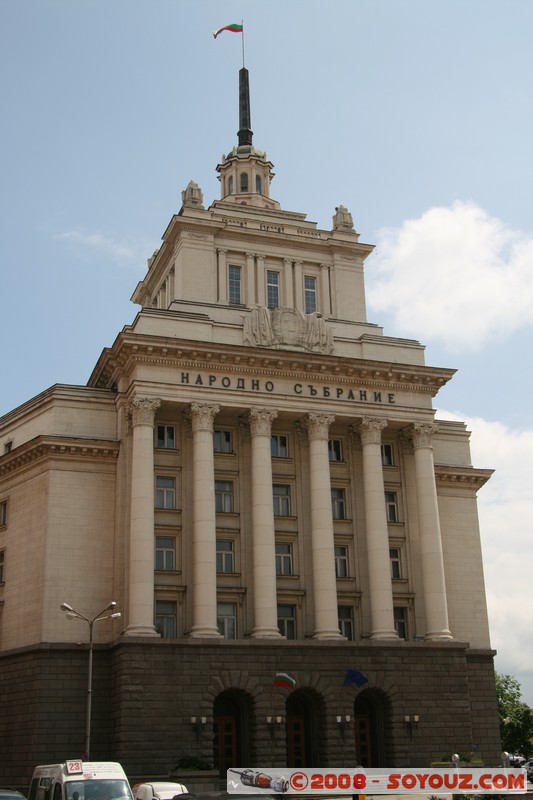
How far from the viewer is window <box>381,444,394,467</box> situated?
58.0 metres

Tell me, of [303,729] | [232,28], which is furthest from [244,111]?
[303,729]

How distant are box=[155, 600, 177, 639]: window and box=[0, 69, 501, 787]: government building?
4.8 inches

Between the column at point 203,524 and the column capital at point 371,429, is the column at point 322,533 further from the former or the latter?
the column at point 203,524

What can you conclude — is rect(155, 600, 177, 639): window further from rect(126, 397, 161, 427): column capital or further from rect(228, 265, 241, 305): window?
rect(228, 265, 241, 305): window

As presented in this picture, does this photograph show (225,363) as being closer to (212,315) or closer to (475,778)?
(212,315)

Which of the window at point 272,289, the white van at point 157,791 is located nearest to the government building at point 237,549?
the window at point 272,289

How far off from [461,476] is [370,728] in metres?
17.7

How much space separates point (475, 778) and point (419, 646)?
102ft

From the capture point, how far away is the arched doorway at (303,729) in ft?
164

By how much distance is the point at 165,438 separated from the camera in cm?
5384

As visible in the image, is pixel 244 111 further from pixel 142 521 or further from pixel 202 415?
pixel 142 521

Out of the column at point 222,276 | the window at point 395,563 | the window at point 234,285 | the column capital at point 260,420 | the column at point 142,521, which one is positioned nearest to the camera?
the column at point 142,521

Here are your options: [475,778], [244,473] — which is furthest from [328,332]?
[475,778]

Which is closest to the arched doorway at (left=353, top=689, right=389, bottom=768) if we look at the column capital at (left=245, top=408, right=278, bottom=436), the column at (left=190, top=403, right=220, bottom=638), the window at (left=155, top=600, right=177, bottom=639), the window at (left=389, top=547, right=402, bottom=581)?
the window at (left=389, top=547, right=402, bottom=581)
